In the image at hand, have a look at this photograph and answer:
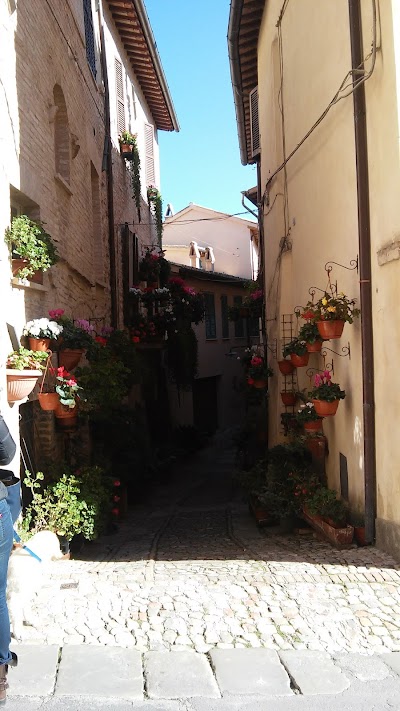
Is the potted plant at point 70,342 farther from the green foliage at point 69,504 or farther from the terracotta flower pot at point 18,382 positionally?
the green foliage at point 69,504

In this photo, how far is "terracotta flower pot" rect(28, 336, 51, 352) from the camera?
21.2 ft

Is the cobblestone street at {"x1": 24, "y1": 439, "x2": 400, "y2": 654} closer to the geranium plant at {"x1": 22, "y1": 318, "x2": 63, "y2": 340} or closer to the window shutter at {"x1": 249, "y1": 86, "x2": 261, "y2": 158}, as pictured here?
the geranium plant at {"x1": 22, "y1": 318, "x2": 63, "y2": 340}

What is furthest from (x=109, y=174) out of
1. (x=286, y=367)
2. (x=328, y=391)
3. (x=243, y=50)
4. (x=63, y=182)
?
(x=328, y=391)

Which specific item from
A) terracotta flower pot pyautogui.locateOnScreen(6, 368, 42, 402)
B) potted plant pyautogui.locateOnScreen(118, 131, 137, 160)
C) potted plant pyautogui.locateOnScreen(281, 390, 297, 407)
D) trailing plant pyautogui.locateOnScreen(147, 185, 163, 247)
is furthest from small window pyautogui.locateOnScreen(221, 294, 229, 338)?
terracotta flower pot pyautogui.locateOnScreen(6, 368, 42, 402)

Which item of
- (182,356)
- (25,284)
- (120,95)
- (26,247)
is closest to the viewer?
(26,247)

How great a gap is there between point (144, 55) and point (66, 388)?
1179 cm

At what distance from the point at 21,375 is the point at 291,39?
7013mm

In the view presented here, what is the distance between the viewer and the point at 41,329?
21.1 feet

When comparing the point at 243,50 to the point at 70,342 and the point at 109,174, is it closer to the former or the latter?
the point at 109,174

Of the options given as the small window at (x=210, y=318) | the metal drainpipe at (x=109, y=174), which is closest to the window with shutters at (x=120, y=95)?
the metal drainpipe at (x=109, y=174)

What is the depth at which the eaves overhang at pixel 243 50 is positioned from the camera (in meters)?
12.1

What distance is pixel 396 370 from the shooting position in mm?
5734

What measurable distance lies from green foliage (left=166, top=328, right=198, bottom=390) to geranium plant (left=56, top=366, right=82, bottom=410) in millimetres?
9211

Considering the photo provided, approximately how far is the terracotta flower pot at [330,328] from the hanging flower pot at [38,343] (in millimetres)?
2866
